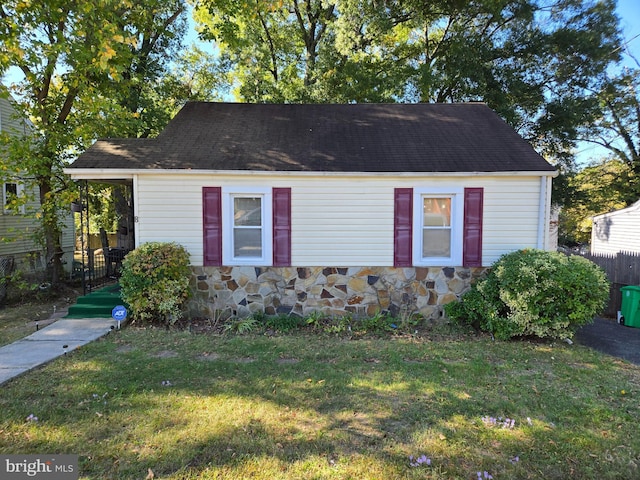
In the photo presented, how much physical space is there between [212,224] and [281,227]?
1.39 m

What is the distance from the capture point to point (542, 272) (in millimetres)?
6125

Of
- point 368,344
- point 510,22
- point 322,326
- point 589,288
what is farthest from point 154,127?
point 510,22

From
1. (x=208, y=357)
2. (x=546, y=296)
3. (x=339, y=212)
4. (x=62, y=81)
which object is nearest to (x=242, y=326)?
(x=208, y=357)

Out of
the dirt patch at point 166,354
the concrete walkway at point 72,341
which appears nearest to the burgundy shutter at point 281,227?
the dirt patch at point 166,354

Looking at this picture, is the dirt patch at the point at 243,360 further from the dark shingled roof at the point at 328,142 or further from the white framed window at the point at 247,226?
the dark shingled roof at the point at 328,142

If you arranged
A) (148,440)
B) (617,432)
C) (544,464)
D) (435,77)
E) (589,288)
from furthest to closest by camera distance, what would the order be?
(435,77) → (589,288) → (617,432) → (148,440) → (544,464)

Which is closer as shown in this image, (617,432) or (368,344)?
(617,432)

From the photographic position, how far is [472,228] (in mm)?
7445

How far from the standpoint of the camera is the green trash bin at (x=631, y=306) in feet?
25.7

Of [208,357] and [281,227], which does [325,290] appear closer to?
[281,227]

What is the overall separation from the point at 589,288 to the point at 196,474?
6.28m

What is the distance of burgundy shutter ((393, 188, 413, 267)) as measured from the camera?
293 inches

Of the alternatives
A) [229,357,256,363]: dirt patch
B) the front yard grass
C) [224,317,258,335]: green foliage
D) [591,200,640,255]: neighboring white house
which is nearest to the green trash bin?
the front yard grass

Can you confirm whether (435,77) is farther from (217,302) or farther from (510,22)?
(217,302)
